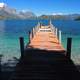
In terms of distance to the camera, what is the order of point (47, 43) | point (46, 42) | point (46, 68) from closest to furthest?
1. point (46, 68)
2. point (47, 43)
3. point (46, 42)

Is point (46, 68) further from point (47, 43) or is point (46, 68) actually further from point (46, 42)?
point (46, 42)

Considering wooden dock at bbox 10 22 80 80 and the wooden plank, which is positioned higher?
wooden dock at bbox 10 22 80 80

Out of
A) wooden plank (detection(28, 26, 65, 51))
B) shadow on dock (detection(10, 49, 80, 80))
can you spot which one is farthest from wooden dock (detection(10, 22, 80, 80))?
wooden plank (detection(28, 26, 65, 51))

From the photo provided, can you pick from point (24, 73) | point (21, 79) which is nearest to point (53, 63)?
point (24, 73)

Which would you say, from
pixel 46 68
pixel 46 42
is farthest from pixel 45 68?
pixel 46 42

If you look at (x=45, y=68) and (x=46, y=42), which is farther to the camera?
(x=46, y=42)

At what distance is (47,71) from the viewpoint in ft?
34.8

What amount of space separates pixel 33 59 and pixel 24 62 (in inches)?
37.4

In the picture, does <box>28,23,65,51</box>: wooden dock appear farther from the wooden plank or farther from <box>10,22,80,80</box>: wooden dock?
<box>10,22,80,80</box>: wooden dock

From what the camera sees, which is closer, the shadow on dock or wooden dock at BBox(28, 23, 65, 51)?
the shadow on dock

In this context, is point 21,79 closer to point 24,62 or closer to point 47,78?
point 47,78

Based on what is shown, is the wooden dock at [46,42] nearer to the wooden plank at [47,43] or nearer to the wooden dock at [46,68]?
the wooden plank at [47,43]

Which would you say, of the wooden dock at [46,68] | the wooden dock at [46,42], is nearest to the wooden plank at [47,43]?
the wooden dock at [46,42]

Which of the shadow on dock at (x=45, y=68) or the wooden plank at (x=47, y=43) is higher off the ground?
the shadow on dock at (x=45, y=68)
